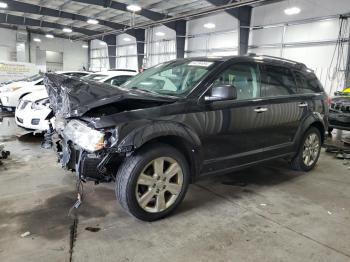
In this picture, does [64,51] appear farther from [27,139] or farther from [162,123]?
[162,123]

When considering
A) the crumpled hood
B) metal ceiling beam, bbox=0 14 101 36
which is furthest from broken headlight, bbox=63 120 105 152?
metal ceiling beam, bbox=0 14 101 36

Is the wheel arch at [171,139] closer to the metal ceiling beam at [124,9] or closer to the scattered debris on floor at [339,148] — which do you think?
the scattered debris on floor at [339,148]

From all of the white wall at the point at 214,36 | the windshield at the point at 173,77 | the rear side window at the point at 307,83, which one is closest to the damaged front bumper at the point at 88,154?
the windshield at the point at 173,77

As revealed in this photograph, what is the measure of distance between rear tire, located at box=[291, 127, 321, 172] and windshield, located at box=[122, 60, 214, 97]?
2.01 m

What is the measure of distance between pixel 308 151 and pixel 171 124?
2657 mm

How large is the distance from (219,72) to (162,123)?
0.90 m

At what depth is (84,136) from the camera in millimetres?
2568

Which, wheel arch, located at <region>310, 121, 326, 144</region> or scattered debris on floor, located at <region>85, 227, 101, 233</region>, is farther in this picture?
wheel arch, located at <region>310, 121, 326, 144</region>

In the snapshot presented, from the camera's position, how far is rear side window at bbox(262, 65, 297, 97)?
364 centimetres

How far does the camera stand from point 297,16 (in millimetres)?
11461

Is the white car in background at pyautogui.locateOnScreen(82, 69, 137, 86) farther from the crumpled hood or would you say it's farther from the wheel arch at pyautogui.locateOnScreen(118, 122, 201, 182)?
the wheel arch at pyautogui.locateOnScreen(118, 122, 201, 182)

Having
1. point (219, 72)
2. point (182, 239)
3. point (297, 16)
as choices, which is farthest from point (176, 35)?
point (182, 239)

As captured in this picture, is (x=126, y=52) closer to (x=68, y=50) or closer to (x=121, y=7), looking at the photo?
(x=121, y=7)

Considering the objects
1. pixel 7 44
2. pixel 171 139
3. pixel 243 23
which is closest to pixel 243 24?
pixel 243 23
